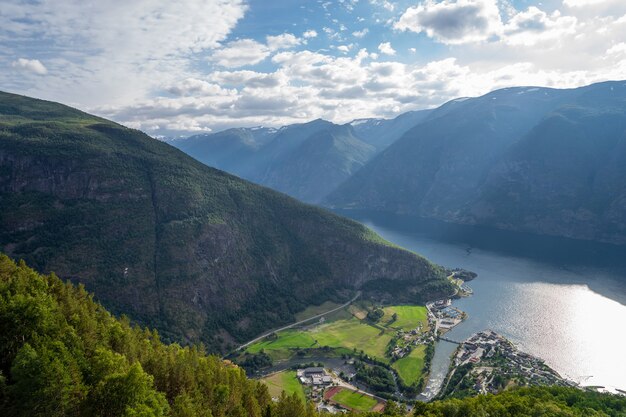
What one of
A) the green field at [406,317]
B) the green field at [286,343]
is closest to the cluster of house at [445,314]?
the green field at [406,317]

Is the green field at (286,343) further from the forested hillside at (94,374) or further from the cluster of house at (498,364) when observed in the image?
the forested hillside at (94,374)

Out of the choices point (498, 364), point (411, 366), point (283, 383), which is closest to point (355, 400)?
point (283, 383)

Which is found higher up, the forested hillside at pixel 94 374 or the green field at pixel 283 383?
the forested hillside at pixel 94 374

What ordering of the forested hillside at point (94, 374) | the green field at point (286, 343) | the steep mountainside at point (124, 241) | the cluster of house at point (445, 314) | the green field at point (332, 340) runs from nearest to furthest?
the forested hillside at point (94, 374)
the green field at point (332, 340)
the steep mountainside at point (124, 241)
the green field at point (286, 343)
the cluster of house at point (445, 314)

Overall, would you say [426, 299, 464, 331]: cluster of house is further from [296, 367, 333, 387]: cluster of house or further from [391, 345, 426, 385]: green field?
[296, 367, 333, 387]: cluster of house

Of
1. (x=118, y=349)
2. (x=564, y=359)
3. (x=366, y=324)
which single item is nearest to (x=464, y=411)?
(x=118, y=349)

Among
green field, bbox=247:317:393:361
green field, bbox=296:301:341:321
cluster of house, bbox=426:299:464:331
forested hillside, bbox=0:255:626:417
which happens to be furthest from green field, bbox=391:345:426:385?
forested hillside, bbox=0:255:626:417

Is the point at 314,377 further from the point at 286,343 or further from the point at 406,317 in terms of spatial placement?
the point at 406,317

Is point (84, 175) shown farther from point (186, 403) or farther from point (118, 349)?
point (186, 403)
